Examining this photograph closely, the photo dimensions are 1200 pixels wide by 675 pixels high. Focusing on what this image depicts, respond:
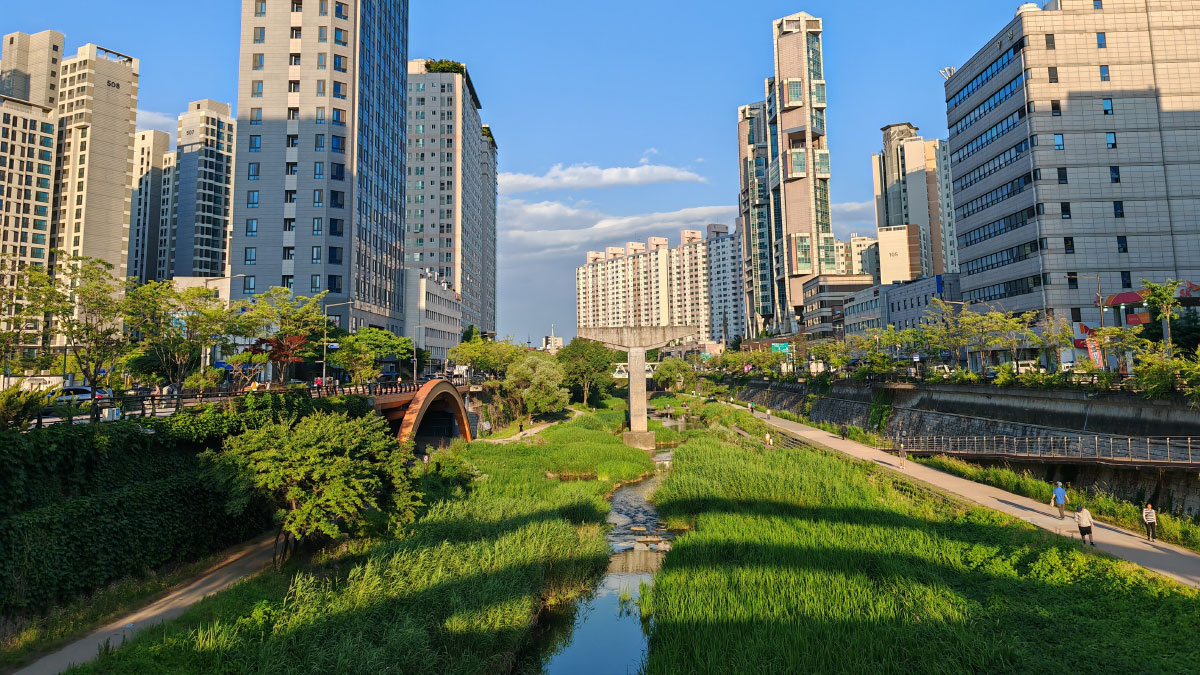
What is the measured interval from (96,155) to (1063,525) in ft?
531

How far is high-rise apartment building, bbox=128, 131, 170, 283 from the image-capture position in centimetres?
16062

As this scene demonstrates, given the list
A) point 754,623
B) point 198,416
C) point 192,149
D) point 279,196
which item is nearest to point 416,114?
point 192,149

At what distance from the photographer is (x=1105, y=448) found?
106 ft

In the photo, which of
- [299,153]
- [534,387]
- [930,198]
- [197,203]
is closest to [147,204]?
[197,203]

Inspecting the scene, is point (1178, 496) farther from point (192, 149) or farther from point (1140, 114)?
point (192, 149)

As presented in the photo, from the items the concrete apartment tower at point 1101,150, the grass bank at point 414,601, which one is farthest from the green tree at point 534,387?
the concrete apartment tower at point 1101,150

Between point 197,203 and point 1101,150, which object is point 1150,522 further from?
point 197,203

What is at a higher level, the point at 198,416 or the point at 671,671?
the point at 198,416

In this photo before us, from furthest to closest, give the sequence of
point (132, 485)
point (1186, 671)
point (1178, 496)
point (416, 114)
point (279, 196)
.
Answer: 1. point (416, 114)
2. point (279, 196)
3. point (1178, 496)
4. point (132, 485)
5. point (1186, 671)

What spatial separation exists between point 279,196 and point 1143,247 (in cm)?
A: 9932

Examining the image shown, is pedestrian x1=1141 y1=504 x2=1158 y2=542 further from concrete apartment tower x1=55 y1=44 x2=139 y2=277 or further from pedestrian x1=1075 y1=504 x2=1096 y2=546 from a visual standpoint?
concrete apartment tower x1=55 y1=44 x2=139 y2=277

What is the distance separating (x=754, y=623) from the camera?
61.2ft

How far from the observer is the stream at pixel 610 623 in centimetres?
2020

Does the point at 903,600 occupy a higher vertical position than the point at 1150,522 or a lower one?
lower
